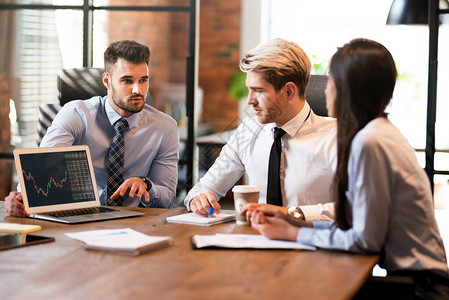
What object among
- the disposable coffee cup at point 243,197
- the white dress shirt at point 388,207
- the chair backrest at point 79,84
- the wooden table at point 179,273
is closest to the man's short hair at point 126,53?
the chair backrest at point 79,84

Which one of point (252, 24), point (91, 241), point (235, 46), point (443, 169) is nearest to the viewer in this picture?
point (91, 241)

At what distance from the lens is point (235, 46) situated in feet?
22.0

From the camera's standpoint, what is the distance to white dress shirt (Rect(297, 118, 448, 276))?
1.48 meters

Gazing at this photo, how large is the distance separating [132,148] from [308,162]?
0.86 meters

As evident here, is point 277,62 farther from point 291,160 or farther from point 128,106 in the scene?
point 128,106

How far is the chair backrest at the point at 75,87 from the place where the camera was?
2854 mm

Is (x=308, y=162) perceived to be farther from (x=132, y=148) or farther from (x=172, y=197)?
(x=132, y=148)

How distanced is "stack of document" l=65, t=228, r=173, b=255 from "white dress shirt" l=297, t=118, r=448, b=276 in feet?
1.36

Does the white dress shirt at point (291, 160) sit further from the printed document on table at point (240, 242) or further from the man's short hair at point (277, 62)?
the printed document on table at point (240, 242)

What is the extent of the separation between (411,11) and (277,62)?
202cm

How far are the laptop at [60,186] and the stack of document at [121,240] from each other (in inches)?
8.8

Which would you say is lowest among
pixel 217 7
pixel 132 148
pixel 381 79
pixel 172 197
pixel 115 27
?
pixel 172 197

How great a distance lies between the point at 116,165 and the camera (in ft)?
8.47

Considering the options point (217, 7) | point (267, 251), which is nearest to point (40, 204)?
point (267, 251)
